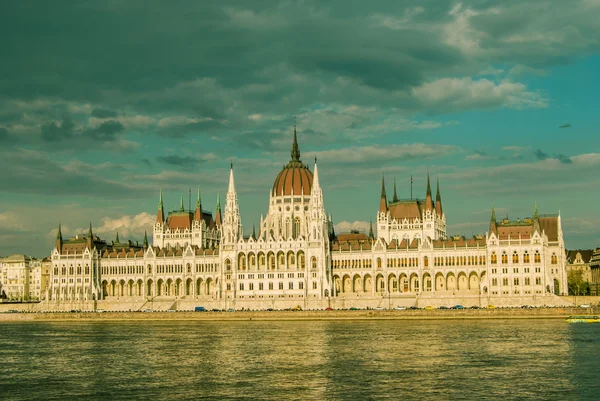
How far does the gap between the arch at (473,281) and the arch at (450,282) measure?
2.64 m

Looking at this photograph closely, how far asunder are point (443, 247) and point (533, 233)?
49.6ft

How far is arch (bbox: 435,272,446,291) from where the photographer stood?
154625 millimetres

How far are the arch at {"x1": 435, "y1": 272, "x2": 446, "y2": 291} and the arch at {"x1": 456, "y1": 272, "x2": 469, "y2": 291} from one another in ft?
8.24

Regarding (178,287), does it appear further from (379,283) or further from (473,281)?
(473,281)

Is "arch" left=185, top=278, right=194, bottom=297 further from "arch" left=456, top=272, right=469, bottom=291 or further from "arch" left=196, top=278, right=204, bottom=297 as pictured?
"arch" left=456, top=272, right=469, bottom=291

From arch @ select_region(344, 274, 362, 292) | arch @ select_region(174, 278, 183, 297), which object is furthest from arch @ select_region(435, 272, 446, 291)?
A: arch @ select_region(174, 278, 183, 297)

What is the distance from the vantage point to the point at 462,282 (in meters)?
154

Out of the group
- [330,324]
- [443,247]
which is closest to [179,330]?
[330,324]

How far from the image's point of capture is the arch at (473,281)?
499ft

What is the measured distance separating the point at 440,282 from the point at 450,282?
6.83ft

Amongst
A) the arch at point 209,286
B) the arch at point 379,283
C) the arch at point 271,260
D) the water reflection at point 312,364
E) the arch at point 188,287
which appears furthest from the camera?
the arch at point 188,287

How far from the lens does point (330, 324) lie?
123312mm

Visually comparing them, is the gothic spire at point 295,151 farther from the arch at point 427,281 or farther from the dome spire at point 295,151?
the arch at point 427,281

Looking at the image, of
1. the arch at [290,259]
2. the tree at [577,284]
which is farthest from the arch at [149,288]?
A: the tree at [577,284]
